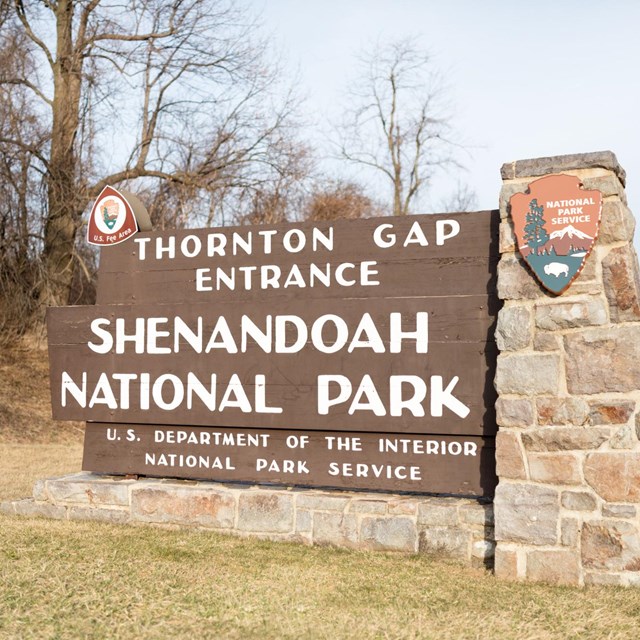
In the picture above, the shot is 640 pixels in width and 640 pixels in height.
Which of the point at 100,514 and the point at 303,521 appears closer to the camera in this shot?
the point at 303,521

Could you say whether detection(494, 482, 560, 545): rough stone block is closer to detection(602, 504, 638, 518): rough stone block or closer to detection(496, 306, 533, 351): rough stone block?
detection(602, 504, 638, 518): rough stone block

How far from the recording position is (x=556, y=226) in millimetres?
5500

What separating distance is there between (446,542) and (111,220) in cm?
396

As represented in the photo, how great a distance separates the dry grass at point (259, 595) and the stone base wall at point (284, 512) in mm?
153

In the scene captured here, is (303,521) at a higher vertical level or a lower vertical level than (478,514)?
lower

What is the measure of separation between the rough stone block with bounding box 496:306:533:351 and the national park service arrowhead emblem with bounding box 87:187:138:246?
342cm

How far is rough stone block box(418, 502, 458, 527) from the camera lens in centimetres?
596

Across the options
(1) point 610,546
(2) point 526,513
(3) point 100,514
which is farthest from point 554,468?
(3) point 100,514

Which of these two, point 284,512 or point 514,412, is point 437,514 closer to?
point 514,412

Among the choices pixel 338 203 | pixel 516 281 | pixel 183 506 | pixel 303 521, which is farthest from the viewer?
pixel 338 203

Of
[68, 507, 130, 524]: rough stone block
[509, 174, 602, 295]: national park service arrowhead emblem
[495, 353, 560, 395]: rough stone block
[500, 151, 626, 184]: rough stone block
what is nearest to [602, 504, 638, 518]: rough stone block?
[495, 353, 560, 395]: rough stone block

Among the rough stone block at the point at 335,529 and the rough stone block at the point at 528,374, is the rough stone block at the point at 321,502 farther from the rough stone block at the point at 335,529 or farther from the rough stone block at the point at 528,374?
the rough stone block at the point at 528,374

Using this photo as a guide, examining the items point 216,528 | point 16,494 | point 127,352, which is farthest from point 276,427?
point 16,494

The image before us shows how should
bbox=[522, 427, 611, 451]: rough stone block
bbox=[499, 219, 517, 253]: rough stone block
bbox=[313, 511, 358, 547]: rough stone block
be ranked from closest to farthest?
1. bbox=[522, 427, 611, 451]: rough stone block
2. bbox=[499, 219, 517, 253]: rough stone block
3. bbox=[313, 511, 358, 547]: rough stone block
